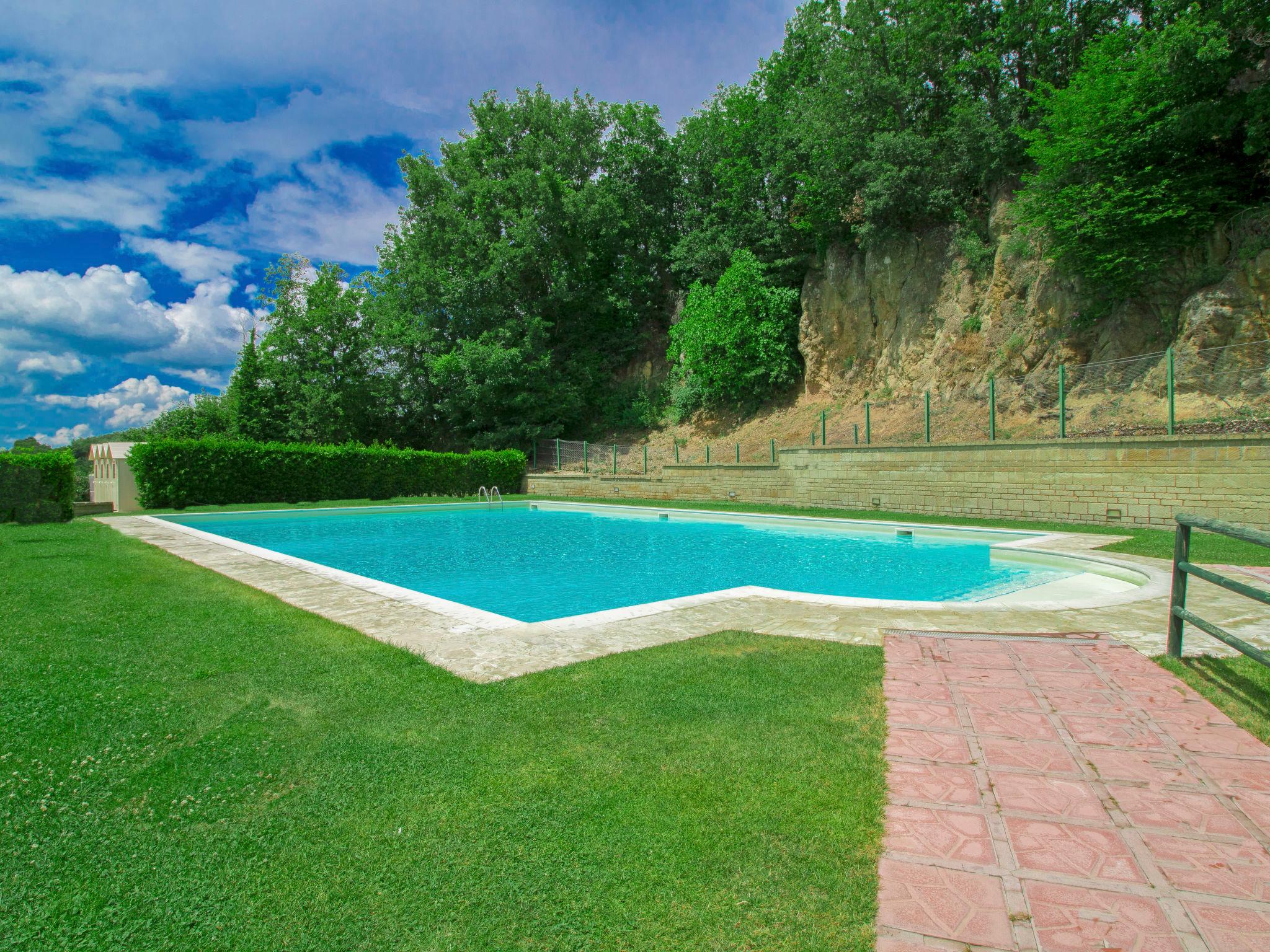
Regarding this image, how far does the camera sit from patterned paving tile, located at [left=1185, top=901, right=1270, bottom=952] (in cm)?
170

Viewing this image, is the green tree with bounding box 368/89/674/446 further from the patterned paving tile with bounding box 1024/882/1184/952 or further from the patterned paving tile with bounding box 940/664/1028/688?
the patterned paving tile with bounding box 1024/882/1184/952

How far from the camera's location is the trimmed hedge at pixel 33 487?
520 inches

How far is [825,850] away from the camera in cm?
210

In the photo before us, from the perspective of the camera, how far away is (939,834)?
7.28 ft

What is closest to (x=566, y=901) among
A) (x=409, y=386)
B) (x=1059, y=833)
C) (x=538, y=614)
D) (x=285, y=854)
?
(x=285, y=854)

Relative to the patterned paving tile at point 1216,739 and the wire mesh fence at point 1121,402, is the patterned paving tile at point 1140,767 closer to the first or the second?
the patterned paving tile at point 1216,739

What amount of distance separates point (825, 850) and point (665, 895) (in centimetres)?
58

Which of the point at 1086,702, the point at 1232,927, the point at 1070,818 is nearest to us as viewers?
the point at 1232,927

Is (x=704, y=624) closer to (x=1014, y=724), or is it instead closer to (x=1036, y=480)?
(x=1014, y=724)

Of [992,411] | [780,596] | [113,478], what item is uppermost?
[992,411]

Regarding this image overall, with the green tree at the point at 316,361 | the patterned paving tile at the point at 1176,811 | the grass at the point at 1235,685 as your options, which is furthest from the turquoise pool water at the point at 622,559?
the green tree at the point at 316,361

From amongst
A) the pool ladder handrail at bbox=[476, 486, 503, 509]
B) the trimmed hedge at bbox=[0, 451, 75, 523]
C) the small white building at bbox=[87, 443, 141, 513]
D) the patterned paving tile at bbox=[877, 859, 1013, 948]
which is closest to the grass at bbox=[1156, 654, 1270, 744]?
the patterned paving tile at bbox=[877, 859, 1013, 948]

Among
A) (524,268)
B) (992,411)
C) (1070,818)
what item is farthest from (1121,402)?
(524,268)

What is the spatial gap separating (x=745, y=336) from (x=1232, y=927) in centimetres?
2413
